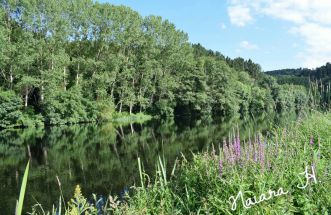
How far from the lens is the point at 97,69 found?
61.6 meters

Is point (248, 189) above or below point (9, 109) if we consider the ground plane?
below

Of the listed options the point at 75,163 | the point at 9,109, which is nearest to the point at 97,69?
the point at 9,109

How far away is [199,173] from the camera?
725cm

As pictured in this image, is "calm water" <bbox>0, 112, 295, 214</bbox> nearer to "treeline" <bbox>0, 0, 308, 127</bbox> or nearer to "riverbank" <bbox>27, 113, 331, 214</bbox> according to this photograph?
"riverbank" <bbox>27, 113, 331, 214</bbox>

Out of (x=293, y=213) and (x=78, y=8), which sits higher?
(x=78, y=8)

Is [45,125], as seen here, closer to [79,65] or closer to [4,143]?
[79,65]

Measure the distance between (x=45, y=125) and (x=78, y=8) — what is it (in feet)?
62.6

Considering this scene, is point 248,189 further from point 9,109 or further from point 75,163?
point 9,109

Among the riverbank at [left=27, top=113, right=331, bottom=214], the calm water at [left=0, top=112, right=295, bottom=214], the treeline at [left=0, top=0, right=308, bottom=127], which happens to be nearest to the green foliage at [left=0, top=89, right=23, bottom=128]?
the treeline at [left=0, top=0, right=308, bottom=127]

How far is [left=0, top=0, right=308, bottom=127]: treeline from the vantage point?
49000mm

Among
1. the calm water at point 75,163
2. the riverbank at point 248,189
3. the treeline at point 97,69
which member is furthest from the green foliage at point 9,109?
the riverbank at point 248,189

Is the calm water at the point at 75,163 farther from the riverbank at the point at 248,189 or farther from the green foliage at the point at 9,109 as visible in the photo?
the green foliage at the point at 9,109

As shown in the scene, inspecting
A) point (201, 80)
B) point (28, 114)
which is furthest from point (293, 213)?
point (201, 80)

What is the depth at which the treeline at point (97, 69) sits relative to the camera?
161ft
